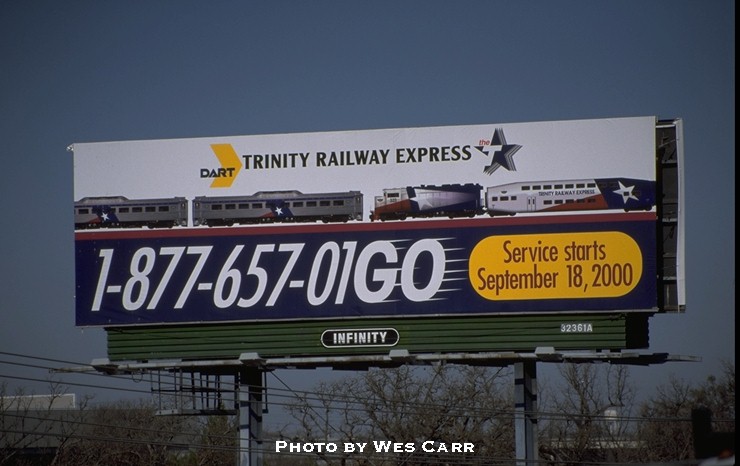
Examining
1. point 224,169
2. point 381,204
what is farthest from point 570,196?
point 224,169

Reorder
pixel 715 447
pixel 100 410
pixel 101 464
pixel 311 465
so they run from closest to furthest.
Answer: pixel 715 447, pixel 311 465, pixel 101 464, pixel 100 410

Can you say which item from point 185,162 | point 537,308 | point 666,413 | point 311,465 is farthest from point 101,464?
point 537,308

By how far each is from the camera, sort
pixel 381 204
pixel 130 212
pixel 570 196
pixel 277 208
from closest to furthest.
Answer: pixel 570 196 → pixel 381 204 → pixel 277 208 → pixel 130 212

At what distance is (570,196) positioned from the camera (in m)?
21.6

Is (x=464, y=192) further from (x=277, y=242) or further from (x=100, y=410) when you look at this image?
(x=100, y=410)

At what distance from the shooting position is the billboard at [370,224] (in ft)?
70.7

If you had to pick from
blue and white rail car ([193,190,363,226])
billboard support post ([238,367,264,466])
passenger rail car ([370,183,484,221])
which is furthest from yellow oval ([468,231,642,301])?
billboard support post ([238,367,264,466])

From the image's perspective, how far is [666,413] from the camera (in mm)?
40844

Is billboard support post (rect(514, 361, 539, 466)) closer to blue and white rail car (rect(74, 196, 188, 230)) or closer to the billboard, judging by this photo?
the billboard

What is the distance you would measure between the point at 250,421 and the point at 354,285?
133 inches

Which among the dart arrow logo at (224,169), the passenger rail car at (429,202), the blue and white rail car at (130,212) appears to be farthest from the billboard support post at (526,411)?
the blue and white rail car at (130,212)

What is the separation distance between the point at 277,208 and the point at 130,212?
116 inches

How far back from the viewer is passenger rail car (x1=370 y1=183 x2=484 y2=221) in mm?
21891

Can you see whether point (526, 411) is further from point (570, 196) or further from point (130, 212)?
point (130, 212)
